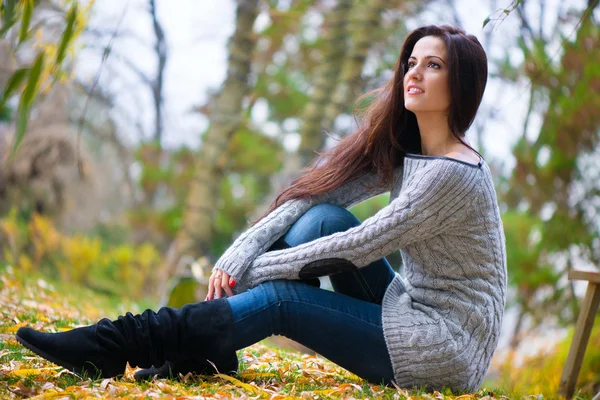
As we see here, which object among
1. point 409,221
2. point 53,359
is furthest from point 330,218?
point 53,359

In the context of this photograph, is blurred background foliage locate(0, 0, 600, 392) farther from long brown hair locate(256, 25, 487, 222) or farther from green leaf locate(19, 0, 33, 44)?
long brown hair locate(256, 25, 487, 222)

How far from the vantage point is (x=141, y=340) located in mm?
1788

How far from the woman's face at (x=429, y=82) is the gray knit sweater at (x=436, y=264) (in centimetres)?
17

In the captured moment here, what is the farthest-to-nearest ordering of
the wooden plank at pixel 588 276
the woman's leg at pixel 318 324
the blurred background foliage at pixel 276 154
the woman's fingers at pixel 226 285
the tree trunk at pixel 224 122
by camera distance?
the tree trunk at pixel 224 122 < the blurred background foliage at pixel 276 154 < the wooden plank at pixel 588 276 < the woman's fingers at pixel 226 285 < the woman's leg at pixel 318 324

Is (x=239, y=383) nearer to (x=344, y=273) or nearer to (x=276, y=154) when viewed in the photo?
(x=344, y=273)

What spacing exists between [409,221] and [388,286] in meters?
0.27

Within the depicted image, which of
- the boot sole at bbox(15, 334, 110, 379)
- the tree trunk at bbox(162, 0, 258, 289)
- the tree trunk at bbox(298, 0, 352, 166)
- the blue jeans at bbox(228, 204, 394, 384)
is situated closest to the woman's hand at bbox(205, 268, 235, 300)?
the blue jeans at bbox(228, 204, 394, 384)

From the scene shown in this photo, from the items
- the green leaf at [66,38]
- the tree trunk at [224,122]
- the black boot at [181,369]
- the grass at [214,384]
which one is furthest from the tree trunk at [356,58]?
the green leaf at [66,38]

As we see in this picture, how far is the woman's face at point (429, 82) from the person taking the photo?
6.70 ft

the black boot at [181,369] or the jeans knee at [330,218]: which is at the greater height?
the jeans knee at [330,218]

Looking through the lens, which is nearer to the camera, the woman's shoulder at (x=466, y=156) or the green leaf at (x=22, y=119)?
the green leaf at (x=22, y=119)

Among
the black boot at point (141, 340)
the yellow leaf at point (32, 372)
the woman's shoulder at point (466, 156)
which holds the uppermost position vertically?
the woman's shoulder at point (466, 156)

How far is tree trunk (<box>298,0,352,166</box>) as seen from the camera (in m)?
5.95

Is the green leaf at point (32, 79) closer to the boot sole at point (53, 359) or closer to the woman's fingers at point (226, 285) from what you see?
the boot sole at point (53, 359)
